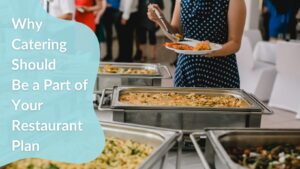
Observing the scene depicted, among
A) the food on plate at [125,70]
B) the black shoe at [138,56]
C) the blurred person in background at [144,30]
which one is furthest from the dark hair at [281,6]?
the food on plate at [125,70]

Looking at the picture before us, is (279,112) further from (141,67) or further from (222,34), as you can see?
(222,34)

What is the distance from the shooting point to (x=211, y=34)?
223cm

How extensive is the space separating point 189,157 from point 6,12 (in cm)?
112

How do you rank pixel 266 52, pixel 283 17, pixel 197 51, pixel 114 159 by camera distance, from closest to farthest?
pixel 114 159 < pixel 197 51 < pixel 266 52 < pixel 283 17

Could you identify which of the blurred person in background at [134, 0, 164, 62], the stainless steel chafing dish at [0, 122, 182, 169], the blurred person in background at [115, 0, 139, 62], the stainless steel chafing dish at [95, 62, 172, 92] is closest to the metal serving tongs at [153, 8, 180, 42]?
the stainless steel chafing dish at [95, 62, 172, 92]

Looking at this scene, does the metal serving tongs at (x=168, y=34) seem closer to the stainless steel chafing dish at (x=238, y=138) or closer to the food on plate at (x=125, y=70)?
the food on plate at (x=125, y=70)

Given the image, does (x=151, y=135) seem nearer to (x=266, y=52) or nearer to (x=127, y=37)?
(x=266, y=52)

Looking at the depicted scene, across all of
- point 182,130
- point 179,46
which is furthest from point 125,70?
point 182,130

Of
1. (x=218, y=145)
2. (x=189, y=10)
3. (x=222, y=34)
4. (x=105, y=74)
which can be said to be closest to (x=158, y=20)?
(x=189, y=10)

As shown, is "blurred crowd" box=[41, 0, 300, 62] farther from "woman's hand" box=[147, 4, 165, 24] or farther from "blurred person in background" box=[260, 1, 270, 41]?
"woman's hand" box=[147, 4, 165, 24]

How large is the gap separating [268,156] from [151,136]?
1.18ft

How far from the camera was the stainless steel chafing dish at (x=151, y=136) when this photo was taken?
1223 mm

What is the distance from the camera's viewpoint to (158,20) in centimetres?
219

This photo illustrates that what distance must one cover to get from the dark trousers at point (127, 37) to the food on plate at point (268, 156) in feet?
18.4
